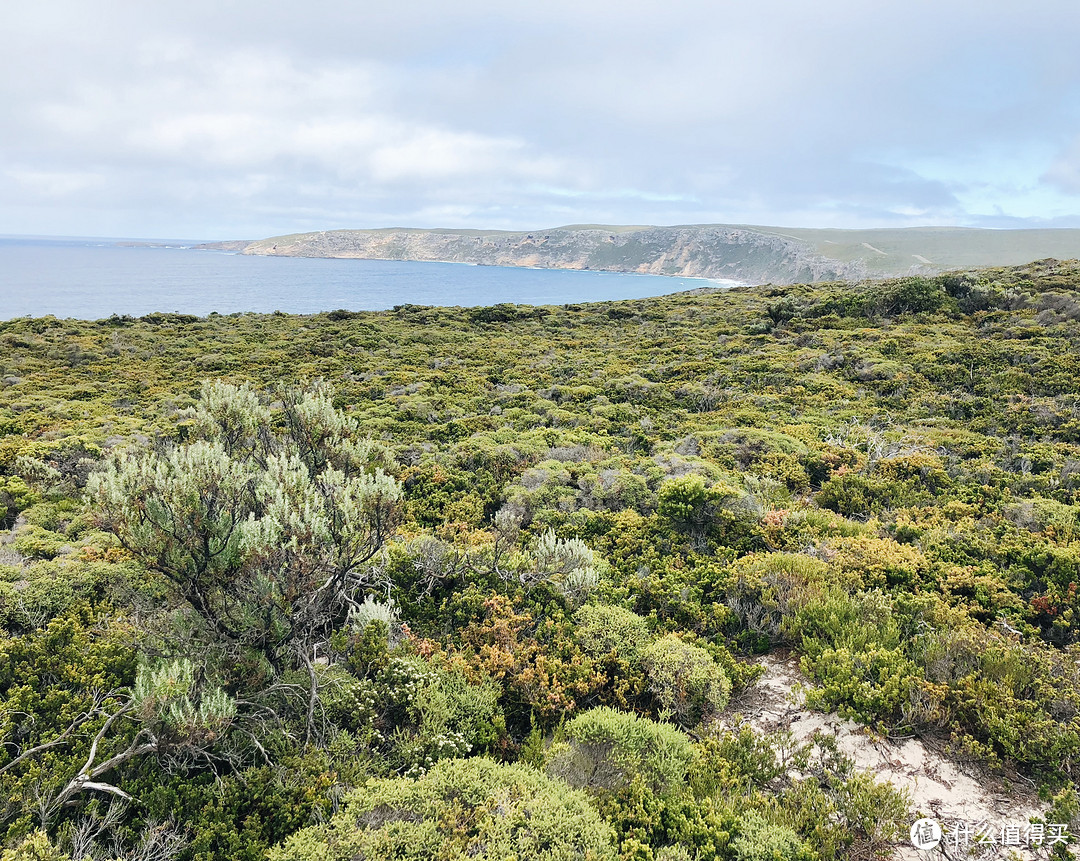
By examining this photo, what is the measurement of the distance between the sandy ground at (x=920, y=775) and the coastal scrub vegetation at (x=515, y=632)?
0.49 feet

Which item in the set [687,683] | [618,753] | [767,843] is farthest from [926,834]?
[618,753]

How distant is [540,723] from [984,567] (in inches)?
228

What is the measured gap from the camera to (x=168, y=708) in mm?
3926

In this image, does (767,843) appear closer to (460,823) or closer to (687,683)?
(687,683)

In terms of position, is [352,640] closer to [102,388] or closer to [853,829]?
[853,829]

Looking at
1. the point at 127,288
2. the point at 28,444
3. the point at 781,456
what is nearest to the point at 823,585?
the point at 781,456

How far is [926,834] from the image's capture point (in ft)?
11.6

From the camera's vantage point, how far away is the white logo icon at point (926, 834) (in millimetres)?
3471

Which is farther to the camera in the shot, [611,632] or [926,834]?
[611,632]

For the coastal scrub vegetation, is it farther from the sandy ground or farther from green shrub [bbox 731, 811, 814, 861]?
the sandy ground

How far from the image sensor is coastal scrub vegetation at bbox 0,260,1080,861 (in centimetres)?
360

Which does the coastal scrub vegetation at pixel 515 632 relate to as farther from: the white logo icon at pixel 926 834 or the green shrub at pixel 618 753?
the white logo icon at pixel 926 834

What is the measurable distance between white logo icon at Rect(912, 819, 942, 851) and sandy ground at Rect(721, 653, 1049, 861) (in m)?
0.04

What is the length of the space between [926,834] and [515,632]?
12.0 feet
